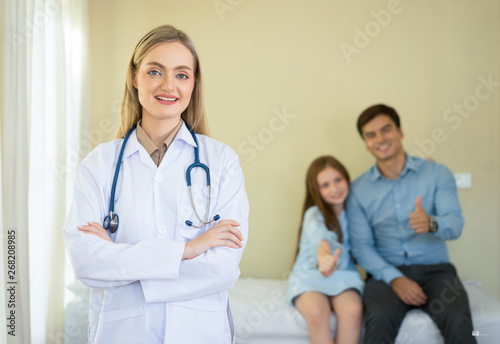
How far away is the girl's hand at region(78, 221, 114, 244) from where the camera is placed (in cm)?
125

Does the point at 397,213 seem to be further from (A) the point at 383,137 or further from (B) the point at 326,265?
(B) the point at 326,265

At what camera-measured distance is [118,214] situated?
4.25 feet

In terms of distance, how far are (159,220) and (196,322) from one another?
0.93 feet

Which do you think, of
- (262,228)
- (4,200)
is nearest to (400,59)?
(262,228)

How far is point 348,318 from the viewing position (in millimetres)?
2086

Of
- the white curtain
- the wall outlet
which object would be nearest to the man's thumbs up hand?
the wall outlet

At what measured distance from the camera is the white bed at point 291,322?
6.65 feet

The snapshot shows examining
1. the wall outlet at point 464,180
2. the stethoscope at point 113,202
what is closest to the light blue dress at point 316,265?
the wall outlet at point 464,180

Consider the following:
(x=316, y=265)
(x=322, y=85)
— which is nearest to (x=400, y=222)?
(x=316, y=265)

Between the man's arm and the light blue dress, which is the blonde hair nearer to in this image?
the light blue dress

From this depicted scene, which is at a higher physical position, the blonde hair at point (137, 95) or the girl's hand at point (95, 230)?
the blonde hair at point (137, 95)

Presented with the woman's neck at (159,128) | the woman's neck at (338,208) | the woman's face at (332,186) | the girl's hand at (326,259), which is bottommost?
the girl's hand at (326,259)

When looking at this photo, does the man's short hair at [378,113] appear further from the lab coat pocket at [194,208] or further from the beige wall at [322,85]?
the lab coat pocket at [194,208]

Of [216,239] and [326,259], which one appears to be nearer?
[216,239]
